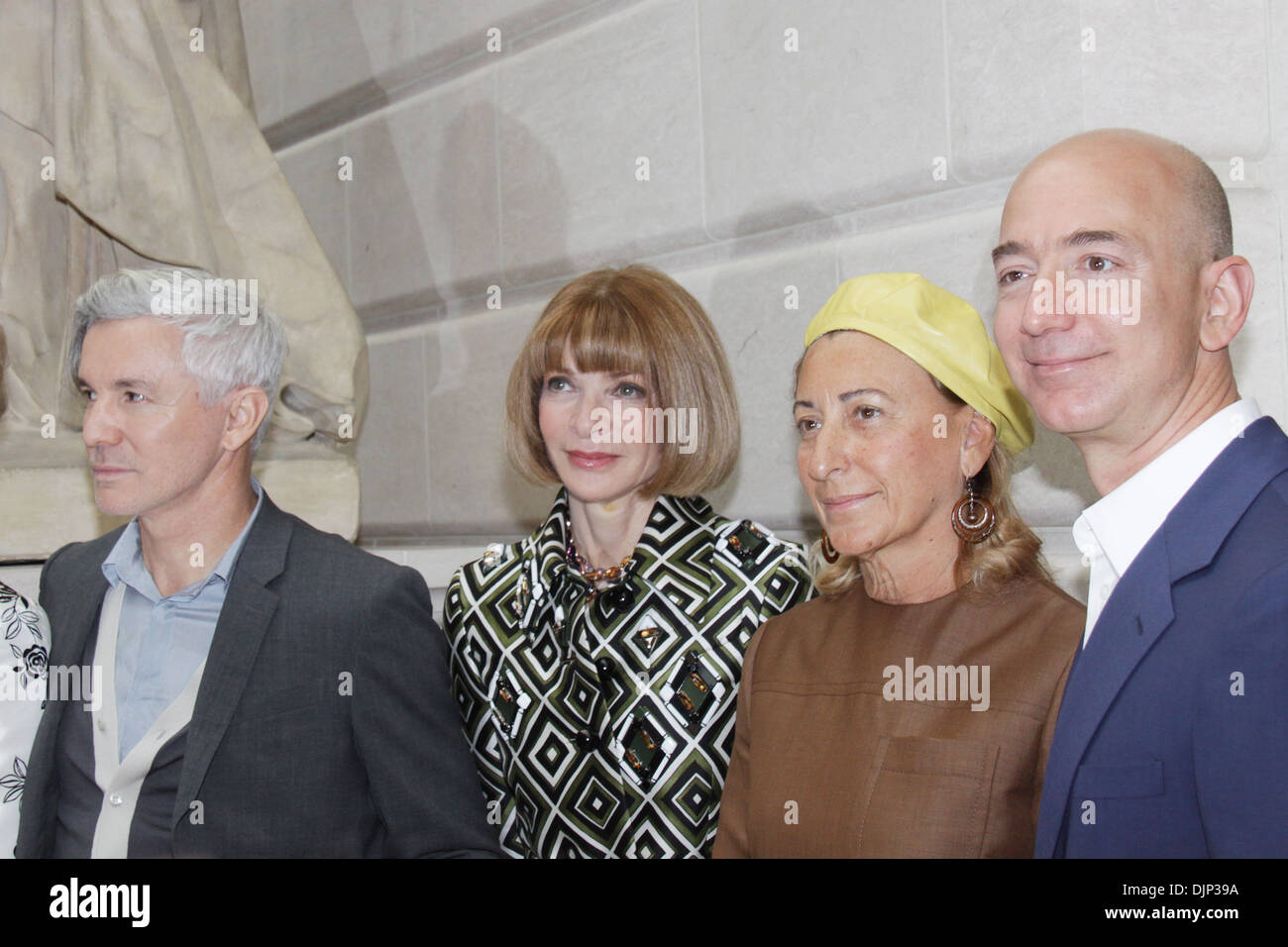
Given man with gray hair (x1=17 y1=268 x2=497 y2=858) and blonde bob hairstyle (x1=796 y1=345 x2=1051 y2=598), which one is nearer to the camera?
blonde bob hairstyle (x1=796 y1=345 x2=1051 y2=598)

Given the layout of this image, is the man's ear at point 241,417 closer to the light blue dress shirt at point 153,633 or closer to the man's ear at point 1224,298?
the light blue dress shirt at point 153,633

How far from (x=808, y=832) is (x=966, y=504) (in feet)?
1.68

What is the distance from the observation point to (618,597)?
2018 mm

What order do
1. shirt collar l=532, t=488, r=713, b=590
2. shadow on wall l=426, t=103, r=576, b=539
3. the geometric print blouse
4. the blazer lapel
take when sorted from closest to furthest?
the blazer lapel → the geometric print blouse → shirt collar l=532, t=488, r=713, b=590 → shadow on wall l=426, t=103, r=576, b=539

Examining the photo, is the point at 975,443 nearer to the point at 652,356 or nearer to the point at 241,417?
the point at 652,356

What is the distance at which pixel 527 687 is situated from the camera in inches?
80.4

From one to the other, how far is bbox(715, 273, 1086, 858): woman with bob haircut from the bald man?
0.67ft

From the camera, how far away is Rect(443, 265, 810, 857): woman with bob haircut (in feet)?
6.34

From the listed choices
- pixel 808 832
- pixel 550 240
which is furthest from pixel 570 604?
pixel 550 240

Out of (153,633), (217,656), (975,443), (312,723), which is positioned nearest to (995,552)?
(975,443)

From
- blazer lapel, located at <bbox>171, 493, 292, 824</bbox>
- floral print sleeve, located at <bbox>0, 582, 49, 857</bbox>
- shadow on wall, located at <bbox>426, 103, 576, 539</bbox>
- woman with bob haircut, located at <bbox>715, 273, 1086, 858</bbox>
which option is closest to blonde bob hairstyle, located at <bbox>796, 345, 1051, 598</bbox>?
woman with bob haircut, located at <bbox>715, 273, 1086, 858</bbox>

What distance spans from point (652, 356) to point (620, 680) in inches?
21.5

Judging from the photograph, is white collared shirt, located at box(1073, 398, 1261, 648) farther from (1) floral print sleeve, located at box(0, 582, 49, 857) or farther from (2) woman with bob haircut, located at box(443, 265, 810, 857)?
(1) floral print sleeve, located at box(0, 582, 49, 857)

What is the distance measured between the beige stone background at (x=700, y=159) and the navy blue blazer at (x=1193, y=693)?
0.87m
